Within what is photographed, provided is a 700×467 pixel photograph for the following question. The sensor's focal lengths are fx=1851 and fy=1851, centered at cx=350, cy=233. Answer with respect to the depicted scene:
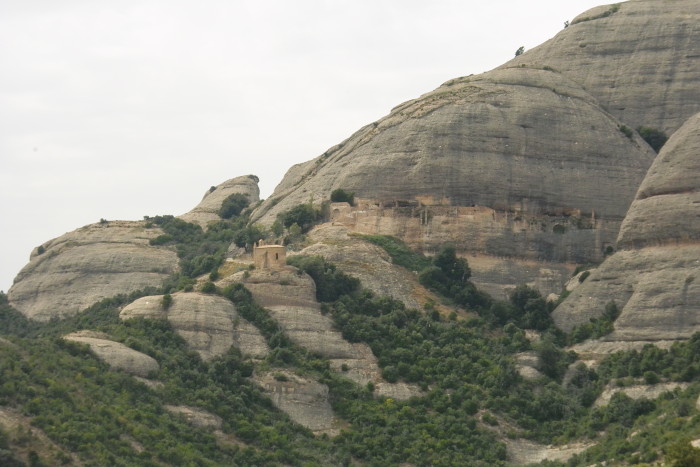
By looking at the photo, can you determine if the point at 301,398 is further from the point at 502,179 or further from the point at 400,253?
the point at 502,179

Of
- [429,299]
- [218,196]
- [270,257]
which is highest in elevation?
[218,196]

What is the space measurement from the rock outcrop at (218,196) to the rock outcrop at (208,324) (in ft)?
95.6

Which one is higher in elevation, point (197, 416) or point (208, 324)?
point (208, 324)

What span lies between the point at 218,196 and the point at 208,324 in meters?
37.3

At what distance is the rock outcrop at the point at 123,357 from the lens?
7956cm

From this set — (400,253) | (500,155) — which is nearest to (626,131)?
(500,155)

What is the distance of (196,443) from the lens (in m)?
75.7

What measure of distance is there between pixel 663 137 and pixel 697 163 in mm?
15226

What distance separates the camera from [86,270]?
105m

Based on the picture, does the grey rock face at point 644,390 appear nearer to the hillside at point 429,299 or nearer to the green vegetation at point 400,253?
the hillside at point 429,299

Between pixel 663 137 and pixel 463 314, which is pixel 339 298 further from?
pixel 663 137

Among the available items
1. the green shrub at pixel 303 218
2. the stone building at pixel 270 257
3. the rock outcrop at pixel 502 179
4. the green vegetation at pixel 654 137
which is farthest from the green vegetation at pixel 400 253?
the green vegetation at pixel 654 137

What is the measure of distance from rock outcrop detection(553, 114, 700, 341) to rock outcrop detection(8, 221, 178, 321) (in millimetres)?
26232

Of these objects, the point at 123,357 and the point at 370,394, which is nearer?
the point at 123,357
